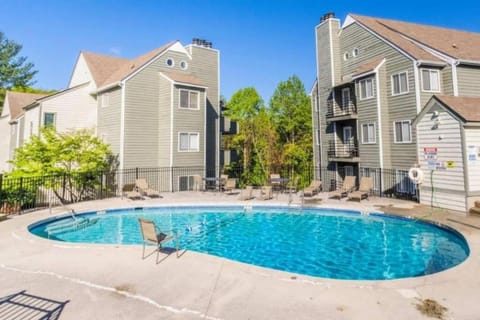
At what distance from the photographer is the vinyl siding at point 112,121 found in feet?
62.5

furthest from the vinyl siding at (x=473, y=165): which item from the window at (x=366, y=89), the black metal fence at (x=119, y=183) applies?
the window at (x=366, y=89)

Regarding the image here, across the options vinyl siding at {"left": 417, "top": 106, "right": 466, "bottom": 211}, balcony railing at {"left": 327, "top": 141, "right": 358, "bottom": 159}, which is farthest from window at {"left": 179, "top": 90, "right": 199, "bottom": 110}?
vinyl siding at {"left": 417, "top": 106, "right": 466, "bottom": 211}

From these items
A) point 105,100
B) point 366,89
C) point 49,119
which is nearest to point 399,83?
point 366,89

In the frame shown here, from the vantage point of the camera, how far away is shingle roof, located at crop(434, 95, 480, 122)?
35.1 ft

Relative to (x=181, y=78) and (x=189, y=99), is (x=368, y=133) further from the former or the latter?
(x=181, y=78)

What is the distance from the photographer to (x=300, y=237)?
9.94 metres

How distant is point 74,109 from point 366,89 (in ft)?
69.8

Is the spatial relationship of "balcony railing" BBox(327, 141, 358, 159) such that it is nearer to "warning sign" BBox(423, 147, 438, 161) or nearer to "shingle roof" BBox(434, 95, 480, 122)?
"warning sign" BBox(423, 147, 438, 161)

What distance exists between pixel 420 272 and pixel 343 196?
962cm

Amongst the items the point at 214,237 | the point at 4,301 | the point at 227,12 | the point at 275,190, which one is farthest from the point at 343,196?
the point at 227,12

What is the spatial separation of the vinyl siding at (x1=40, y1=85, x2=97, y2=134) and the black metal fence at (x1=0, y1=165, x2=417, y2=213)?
4.82 meters

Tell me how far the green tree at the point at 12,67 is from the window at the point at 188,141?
3410 centimetres

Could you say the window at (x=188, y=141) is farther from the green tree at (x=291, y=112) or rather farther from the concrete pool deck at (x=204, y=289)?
the green tree at (x=291, y=112)

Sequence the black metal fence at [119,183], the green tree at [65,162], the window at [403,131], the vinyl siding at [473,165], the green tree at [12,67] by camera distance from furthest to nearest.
→ the green tree at [12,67] < the window at [403,131] < the green tree at [65,162] < the black metal fence at [119,183] < the vinyl siding at [473,165]
